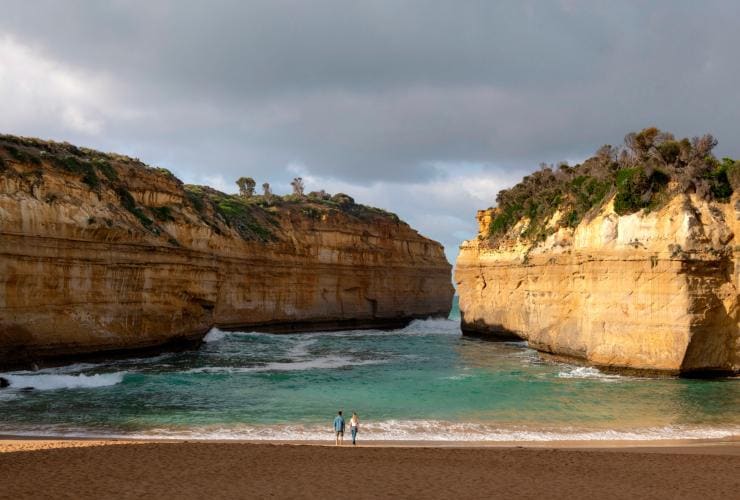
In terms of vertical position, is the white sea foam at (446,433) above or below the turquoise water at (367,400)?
below

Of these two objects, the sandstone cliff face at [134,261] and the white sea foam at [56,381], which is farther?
the sandstone cliff face at [134,261]

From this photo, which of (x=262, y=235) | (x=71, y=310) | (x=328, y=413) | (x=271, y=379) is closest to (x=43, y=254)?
(x=71, y=310)

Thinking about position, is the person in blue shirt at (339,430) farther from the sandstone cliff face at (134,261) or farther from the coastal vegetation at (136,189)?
the coastal vegetation at (136,189)

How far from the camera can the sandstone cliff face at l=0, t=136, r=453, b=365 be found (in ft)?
68.9

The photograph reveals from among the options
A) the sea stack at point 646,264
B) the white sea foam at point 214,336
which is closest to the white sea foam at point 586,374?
the sea stack at point 646,264

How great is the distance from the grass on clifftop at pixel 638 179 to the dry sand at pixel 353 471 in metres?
11.8

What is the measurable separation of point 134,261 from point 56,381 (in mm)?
6886

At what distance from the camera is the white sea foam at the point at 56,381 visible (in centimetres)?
1878

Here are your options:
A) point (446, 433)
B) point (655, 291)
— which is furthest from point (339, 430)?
point (655, 291)

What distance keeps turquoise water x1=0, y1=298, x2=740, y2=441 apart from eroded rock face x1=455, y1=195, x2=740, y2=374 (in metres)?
0.97

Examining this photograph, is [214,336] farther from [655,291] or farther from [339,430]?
[655,291]

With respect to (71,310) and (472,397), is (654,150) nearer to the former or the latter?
(472,397)

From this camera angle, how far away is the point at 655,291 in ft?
66.9

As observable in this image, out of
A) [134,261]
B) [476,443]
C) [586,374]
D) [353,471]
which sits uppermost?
[134,261]
